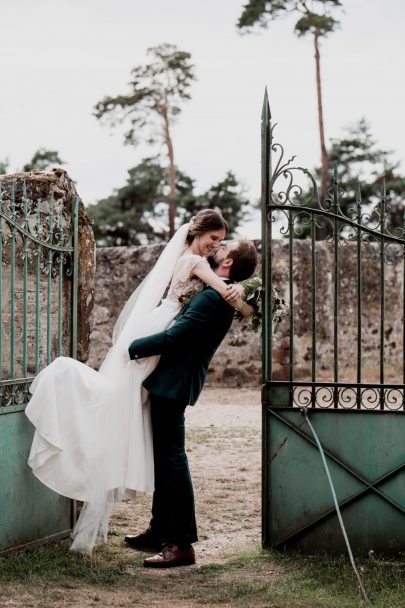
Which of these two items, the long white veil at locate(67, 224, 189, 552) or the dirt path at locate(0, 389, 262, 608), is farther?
the long white veil at locate(67, 224, 189, 552)

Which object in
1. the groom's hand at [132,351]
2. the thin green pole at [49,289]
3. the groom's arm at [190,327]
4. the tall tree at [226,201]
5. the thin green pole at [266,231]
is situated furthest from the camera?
the tall tree at [226,201]

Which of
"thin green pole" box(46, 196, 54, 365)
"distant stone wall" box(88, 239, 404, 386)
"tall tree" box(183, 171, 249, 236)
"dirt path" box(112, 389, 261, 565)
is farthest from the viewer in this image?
"tall tree" box(183, 171, 249, 236)

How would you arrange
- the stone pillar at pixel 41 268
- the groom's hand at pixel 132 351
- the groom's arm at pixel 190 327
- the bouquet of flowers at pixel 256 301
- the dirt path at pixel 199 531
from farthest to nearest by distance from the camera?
the stone pillar at pixel 41 268 → the bouquet of flowers at pixel 256 301 → the groom's hand at pixel 132 351 → the groom's arm at pixel 190 327 → the dirt path at pixel 199 531

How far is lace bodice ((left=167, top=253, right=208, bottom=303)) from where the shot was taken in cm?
497

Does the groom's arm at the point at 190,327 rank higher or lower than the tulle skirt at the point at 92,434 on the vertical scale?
higher

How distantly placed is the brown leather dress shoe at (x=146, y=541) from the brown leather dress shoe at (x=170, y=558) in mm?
193

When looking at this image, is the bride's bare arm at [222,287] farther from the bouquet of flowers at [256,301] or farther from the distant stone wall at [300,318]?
the distant stone wall at [300,318]

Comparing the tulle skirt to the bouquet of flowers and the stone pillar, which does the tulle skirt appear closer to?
the bouquet of flowers

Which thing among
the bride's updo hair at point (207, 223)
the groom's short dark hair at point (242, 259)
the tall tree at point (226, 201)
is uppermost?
the tall tree at point (226, 201)

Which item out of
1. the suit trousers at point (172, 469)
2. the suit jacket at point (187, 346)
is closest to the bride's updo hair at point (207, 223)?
the suit jacket at point (187, 346)

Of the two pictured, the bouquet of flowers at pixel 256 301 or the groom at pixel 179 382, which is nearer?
the groom at pixel 179 382

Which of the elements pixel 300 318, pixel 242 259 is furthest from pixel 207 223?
pixel 300 318

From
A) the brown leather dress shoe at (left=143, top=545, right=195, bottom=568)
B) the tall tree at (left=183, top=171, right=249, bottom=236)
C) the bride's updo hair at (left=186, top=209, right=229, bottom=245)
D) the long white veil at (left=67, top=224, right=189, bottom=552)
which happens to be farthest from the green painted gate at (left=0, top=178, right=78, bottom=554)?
the tall tree at (left=183, top=171, right=249, bottom=236)

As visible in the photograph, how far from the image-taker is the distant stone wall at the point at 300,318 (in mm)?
13844
